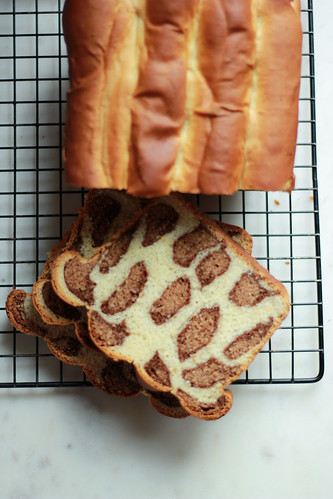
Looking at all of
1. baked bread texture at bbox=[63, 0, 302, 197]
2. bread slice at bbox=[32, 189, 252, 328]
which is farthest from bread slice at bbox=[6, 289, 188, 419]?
baked bread texture at bbox=[63, 0, 302, 197]

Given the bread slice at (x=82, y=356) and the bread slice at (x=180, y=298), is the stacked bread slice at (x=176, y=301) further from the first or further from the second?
the bread slice at (x=82, y=356)

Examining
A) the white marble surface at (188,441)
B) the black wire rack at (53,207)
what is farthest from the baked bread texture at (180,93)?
the white marble surface at (188,441)

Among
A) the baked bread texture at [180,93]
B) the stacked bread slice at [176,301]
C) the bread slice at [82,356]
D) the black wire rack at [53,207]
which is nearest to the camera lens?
the baked bread texture at [180,93]

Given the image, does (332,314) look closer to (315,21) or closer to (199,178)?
(199,178)

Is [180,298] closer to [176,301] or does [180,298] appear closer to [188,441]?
[176,301]

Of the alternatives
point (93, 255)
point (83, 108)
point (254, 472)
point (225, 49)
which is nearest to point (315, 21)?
point (225, 49)

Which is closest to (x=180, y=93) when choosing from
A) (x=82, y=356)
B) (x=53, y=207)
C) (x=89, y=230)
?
(x=89, y=230)

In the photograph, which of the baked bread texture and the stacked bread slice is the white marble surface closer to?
the stacked bread slice
